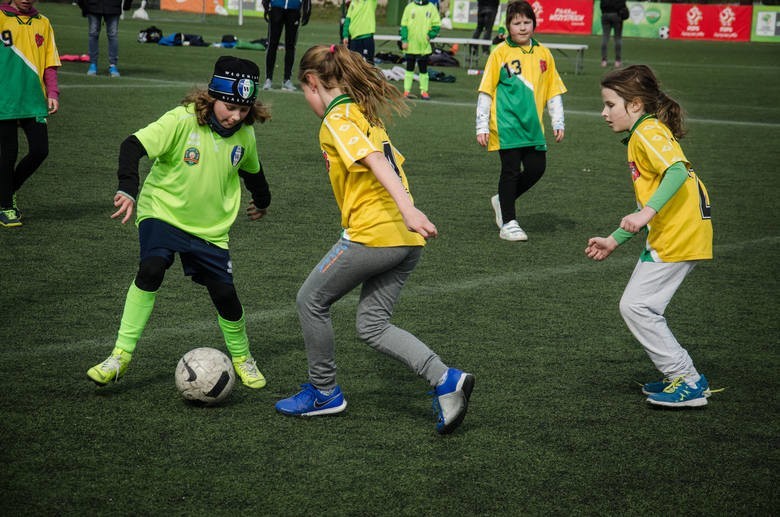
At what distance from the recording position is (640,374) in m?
5.38

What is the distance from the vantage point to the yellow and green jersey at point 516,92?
8.44 m

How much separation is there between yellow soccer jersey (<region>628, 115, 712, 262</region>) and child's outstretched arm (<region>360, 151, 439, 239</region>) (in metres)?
1.36

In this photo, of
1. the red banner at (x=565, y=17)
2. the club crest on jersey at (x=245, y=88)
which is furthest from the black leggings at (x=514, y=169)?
the red banner at (x=565, y=17)

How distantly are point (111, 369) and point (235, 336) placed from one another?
652mm

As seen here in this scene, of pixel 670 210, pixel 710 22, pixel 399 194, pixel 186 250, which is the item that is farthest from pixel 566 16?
pixel 399 194

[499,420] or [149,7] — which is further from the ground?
[149,7]

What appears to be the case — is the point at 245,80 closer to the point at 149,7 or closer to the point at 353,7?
the point at 353,7

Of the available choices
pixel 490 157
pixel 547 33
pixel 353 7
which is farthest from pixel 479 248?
pixel 547 33

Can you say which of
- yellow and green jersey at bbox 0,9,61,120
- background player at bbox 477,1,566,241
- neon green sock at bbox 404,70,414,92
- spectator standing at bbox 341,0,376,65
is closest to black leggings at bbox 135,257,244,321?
yellow and green jersey at bbox 0,9,61,120

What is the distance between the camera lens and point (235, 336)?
503cm

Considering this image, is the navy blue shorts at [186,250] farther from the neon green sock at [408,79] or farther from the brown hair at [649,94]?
the neon green sock at [408,79]

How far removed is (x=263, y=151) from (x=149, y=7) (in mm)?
36475

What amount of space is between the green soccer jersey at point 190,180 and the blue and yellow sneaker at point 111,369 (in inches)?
26.9

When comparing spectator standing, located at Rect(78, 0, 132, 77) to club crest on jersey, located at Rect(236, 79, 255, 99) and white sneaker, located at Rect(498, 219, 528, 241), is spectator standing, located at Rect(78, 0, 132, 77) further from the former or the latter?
→ club crest on jersey, located at Rect(236, 79, 255, 99)
